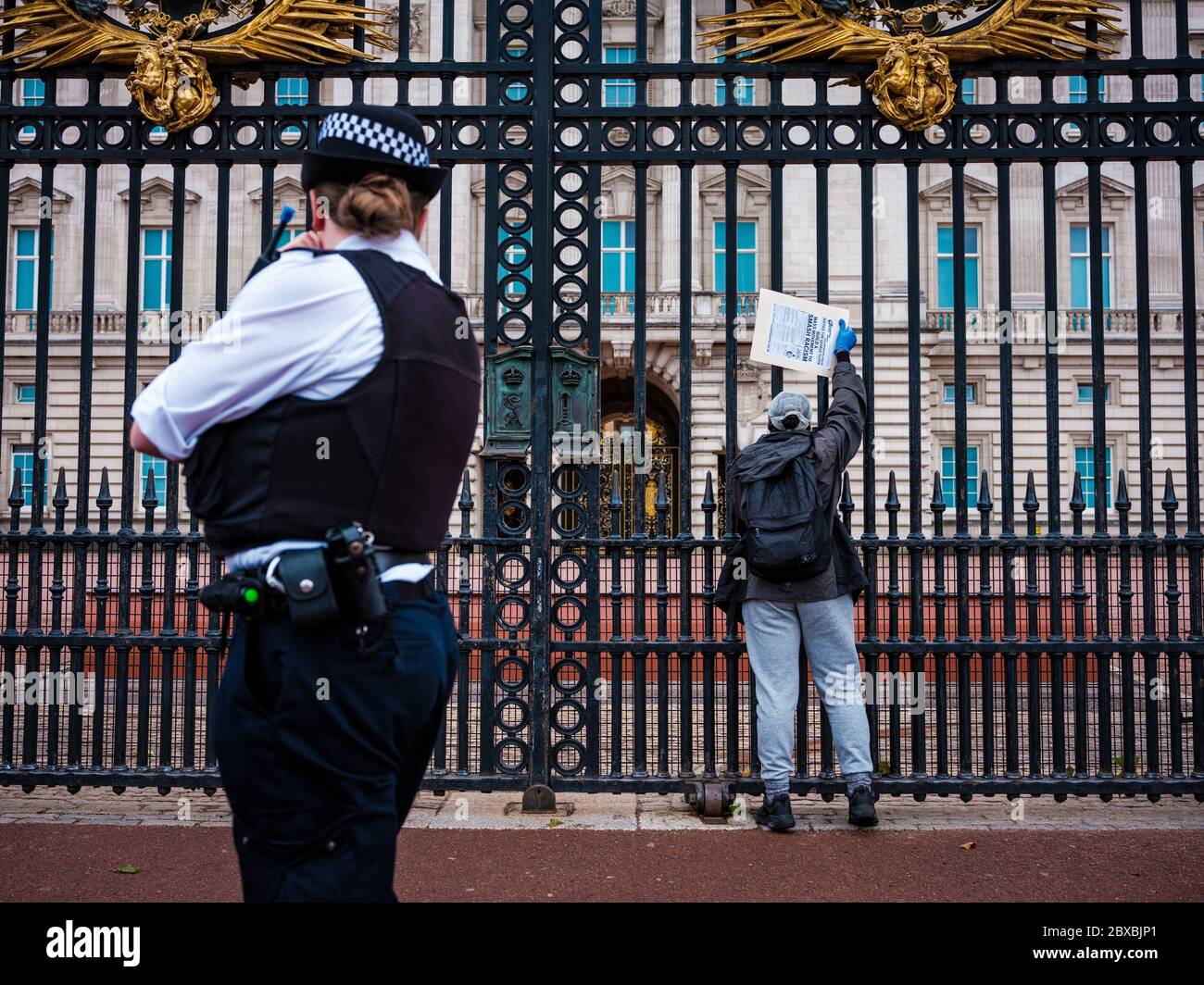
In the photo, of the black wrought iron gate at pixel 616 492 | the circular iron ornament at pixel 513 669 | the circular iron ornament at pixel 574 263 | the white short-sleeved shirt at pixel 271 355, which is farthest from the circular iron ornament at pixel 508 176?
the white short-sleeved shirt at pixel 271 355

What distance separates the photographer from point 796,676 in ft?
18.4

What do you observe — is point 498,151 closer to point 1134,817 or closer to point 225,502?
point 225,502

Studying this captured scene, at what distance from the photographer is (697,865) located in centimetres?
491

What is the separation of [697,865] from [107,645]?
3592mm

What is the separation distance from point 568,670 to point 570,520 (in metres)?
0.88

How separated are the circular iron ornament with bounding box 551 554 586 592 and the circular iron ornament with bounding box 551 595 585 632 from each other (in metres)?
0.07

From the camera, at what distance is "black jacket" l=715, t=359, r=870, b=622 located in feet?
18.0


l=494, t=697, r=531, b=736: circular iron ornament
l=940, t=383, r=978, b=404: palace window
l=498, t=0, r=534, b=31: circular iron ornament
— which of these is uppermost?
l=940, t=383, r=978, b=404: palace window

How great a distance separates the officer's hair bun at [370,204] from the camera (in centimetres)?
249

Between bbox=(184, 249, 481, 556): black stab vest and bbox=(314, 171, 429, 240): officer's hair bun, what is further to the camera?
bbox=(314, 171, 429, 240): officer's hair bun

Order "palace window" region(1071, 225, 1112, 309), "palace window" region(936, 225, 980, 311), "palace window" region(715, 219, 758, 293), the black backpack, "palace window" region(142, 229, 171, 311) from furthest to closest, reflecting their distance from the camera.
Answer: "palace window" region(1071, 225, 1112, 309), "palace window" region(936, 225, 980, 311), "palace window" region(142, 229, 171, 311), "palace window" region(715, 219, 758, 293), the black backpack

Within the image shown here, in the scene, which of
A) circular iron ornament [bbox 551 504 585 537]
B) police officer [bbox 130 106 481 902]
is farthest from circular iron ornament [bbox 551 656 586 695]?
police officer [bbox 130 106 481 902]

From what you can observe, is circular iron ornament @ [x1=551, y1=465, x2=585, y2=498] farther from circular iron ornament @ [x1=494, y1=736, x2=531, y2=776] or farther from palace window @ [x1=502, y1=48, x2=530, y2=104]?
palace window @ [x1=502, y1=48, x2=530, y2=104]
